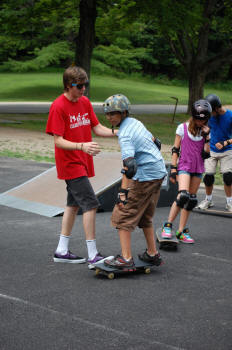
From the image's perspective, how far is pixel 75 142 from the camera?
512 centimetres

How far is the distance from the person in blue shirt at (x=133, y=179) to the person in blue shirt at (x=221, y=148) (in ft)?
8.07

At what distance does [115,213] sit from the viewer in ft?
16.2

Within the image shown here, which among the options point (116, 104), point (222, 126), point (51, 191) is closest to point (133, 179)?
point (116, 104)

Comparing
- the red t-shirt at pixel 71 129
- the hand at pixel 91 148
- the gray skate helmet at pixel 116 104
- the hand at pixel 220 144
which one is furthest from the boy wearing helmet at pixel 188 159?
the hand at pixel 91 148

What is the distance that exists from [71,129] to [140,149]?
69 centimetres

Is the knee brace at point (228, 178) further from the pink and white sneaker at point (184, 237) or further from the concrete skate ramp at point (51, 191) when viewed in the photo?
the pink and white sneaker at point (184, 237)

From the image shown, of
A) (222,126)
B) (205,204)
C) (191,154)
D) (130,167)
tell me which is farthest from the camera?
(205,204)

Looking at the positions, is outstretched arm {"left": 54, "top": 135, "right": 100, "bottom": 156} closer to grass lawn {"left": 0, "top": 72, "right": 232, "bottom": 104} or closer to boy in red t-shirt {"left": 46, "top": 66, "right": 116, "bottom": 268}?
boy in red t-shirt {"left": 46, "top": 66, "right": 116, "bottom": 268}

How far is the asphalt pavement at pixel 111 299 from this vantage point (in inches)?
142

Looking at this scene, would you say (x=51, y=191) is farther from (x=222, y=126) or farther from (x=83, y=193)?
(x=83, y=193)

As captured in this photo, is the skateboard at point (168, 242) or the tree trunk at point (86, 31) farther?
the tree trunk at point (86, 31)

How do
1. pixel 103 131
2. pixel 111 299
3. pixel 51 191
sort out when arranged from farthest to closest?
pixel 51 191 → pixel 103 131 → pixel 111 299

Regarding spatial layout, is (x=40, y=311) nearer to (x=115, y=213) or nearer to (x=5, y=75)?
(x=115, y=213)

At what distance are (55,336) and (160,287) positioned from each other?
53.3 inches
